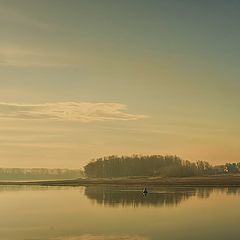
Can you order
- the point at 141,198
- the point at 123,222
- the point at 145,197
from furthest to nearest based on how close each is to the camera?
the point at 145,197 < the point at 141,198 < the point at 123,222

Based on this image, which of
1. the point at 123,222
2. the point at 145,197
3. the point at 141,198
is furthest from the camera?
the point at 145,197

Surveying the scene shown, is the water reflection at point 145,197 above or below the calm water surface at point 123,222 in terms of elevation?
above

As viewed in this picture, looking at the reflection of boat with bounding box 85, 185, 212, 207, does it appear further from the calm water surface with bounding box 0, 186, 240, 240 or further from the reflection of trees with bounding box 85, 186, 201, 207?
the calm water surface with bounding box 0, 186, 240, 240

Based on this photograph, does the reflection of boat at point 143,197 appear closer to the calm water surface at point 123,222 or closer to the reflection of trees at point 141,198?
the reflection of trees at point 141,198

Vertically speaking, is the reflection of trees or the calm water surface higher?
the reflection of trees

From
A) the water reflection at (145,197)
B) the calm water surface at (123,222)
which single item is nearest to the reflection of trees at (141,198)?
the water reflection at (145,197)

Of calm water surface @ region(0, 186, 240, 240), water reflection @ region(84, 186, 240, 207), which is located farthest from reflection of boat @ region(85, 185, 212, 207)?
calm water surface @ region(0, 186, 240, 240)

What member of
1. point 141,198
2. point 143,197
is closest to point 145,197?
point 143,197

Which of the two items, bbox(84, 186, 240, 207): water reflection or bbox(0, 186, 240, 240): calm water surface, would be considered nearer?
bbox(0, 186, 240, 240): calm water surface

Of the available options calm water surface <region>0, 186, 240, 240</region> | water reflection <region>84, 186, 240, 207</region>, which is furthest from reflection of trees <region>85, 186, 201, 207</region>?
calm water surface <region>0, 186, 240, 240</region>

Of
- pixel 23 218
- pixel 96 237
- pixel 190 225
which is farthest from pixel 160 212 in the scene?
pixel 96 237

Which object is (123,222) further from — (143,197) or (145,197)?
(143,197)

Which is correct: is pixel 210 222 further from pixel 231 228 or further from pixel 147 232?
pixel 147 232

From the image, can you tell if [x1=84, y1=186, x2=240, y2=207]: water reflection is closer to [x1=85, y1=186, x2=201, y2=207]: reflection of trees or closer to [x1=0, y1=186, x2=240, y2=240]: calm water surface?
[x1=85, y1=186, x2=201, y2=207]: reflection of trees
